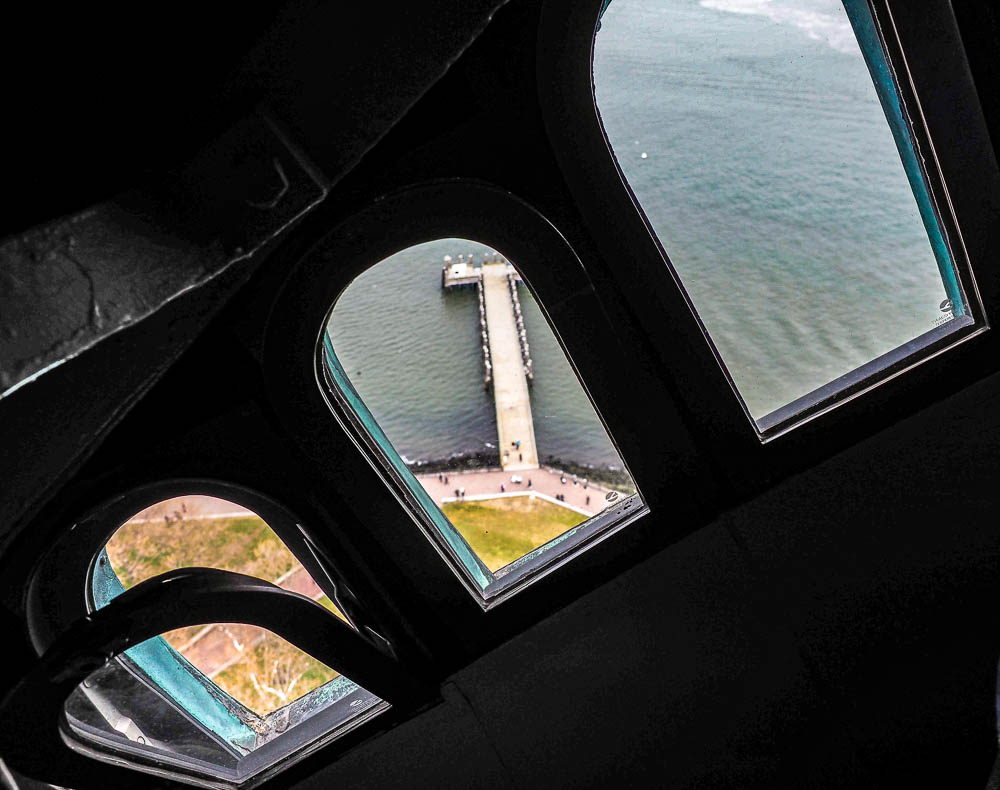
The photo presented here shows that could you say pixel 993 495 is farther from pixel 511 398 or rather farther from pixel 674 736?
pixel 511 398

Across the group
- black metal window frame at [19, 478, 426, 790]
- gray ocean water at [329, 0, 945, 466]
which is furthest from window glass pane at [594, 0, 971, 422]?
black metal window frame at [19, 478, 426, 790]

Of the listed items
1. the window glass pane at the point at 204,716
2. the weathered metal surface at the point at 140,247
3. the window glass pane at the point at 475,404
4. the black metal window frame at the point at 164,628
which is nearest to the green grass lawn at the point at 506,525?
the window glass pane at the point at 475,404

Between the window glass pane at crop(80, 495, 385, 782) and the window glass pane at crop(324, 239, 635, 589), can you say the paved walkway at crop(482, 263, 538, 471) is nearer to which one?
the window glass pane at crop(324, 239, 635, 589)

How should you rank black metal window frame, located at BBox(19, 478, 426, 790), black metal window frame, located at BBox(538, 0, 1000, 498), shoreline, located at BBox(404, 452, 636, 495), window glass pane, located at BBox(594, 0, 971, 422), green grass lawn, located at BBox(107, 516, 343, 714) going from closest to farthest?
black metal window frame, located at BBox(19, 478, 426, 790), black metal window frame, located at BBox(538, 0, 1000, 498), window glass pane, located at BBox(594, 0, 971, 422), green grass lawn, located at BBox(107, 516, 343, 714), shoreline, located at BBox(404, 452, 636, 495)

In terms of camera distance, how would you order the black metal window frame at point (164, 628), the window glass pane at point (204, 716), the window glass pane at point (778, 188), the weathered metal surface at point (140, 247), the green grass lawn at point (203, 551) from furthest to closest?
the window glass pane at point (204, 716) → the green grass lawn at point (203, 551) → the window glass pane at point (778, 188) → the black metal window frame at point (164, 628) → the weathered metal surface at point (140, 247)

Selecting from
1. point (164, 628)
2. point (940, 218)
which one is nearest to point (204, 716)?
point (164, 628)

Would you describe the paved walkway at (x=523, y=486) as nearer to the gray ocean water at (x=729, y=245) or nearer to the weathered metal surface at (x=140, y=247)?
the gray ocean water at (x=729, y=245)
